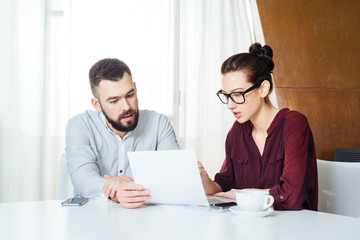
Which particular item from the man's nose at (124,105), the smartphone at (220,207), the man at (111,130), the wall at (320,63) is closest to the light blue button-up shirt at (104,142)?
the man at (111,130)

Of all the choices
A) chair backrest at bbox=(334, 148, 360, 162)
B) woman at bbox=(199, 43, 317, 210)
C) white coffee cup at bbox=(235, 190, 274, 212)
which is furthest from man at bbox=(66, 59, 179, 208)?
chair backrest at bbox=(334, 148, 360, 162)

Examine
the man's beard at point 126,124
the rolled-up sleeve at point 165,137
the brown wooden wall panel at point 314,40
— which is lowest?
the rolled-up sleeve at point 165,137

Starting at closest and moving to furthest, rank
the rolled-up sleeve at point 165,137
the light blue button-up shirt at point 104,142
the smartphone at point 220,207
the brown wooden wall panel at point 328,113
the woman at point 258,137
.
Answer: the smartphone at point 220,207 → the woman at point 258,137 → the light blue button-up shirt at point 104,142 → the rolled-up sleeve at point 165,137 → the brown wooden wall panel at point 328,113

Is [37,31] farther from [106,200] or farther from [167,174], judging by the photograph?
[167,174]

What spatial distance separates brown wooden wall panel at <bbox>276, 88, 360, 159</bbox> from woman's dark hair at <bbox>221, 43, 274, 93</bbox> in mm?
1764

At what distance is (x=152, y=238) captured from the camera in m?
1.02

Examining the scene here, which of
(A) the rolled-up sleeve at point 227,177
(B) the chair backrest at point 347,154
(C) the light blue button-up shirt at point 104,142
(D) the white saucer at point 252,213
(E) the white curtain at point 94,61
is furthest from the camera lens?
(B) the chair backrest at point 347,154

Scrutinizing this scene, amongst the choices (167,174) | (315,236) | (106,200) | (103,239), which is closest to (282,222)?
(315,236)

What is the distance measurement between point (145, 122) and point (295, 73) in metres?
2.03

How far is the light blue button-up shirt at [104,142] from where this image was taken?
6.62ft

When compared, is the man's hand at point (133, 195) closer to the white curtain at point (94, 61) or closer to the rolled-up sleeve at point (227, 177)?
the rolled-up sleeve at point (227, 177)

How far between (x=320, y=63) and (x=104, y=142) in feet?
8.35

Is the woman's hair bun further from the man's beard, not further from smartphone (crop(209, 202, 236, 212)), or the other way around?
smartphone (crop(209, 202, 236, 212))

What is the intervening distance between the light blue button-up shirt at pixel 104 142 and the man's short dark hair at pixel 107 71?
23 centimetres
